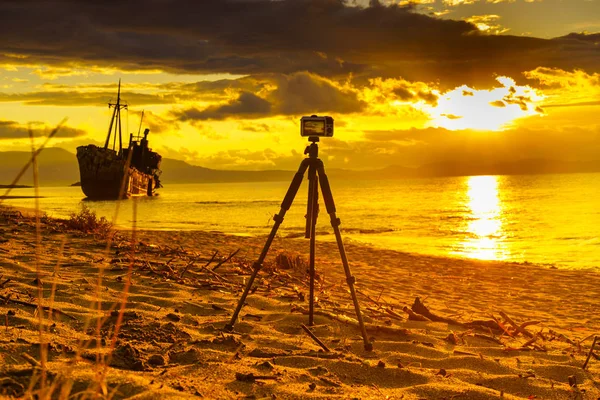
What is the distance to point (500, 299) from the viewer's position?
425 inches

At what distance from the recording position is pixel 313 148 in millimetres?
5277

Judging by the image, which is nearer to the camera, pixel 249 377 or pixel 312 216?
pixel 249 377

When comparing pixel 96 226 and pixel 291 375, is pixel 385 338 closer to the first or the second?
pixel 291 375

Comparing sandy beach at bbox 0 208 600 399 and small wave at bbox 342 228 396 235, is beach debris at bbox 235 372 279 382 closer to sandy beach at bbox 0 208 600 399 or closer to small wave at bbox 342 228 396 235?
sandy beach at bbox 0 208 600 399

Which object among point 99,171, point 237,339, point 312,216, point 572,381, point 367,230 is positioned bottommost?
point 367,230

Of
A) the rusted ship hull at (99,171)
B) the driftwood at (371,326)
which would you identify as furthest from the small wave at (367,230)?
the rusted ship hull at (99,171)

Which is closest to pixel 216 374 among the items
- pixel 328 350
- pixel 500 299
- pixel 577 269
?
pixel 328 350

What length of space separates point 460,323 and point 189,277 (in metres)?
3.91

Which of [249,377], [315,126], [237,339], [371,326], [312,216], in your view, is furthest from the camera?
[371,326]

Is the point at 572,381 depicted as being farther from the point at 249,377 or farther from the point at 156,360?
the point at 156,360

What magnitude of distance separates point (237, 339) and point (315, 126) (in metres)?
2.19

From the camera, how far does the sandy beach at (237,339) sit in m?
3.69

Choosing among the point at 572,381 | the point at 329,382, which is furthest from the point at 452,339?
the point at 329,382

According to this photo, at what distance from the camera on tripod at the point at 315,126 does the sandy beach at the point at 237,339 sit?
206cm
